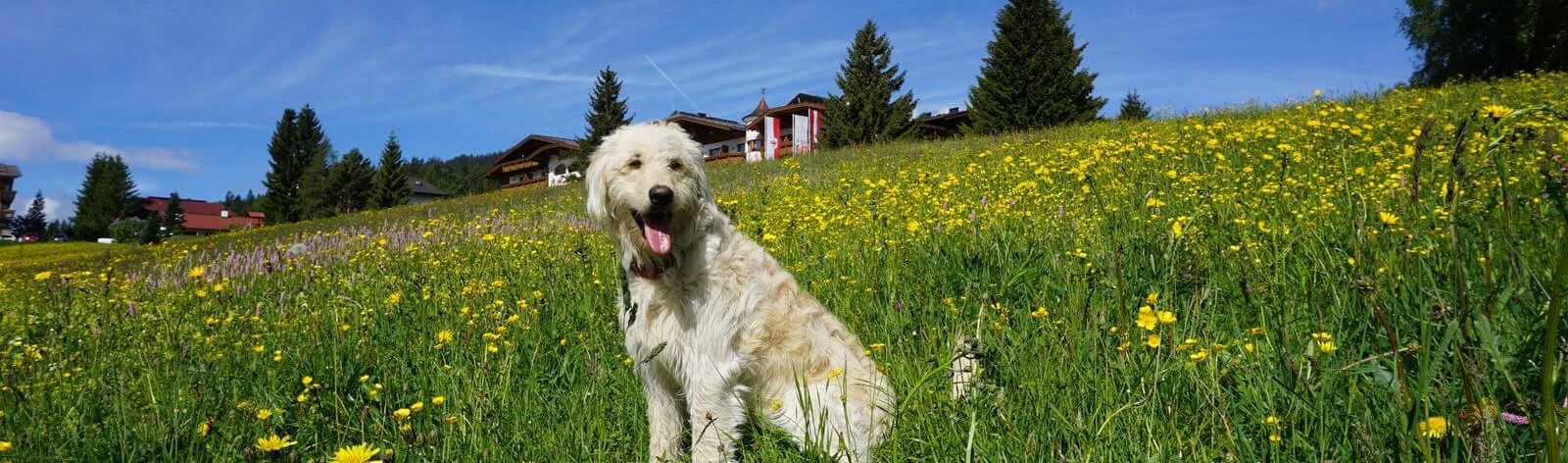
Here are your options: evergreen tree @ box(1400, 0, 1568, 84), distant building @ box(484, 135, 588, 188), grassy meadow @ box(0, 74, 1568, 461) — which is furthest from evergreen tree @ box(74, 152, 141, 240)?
evergreen tree @ box(1400, 0, 1568, 84)

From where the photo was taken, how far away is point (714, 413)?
305 cm

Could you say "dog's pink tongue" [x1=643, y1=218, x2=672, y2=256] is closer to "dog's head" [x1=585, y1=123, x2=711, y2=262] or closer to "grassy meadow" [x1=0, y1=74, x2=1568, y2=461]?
"dog's head" [x1=585, y1=123, x2=711, y2=262]

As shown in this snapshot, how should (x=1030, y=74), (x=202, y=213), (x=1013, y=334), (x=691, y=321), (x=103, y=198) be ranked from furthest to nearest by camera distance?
(x=202, y=213) < (x=103, y=198) < (x=1030, y=74) < (x=691, y=321) < (x=1013, y=334)

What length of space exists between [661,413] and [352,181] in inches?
2877

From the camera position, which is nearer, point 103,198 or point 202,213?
point 103,198

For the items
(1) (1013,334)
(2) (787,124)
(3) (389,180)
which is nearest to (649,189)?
(1) (1013,334)

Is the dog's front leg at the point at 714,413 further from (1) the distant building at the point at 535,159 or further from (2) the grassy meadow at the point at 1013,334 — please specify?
(1) the distant building at the point at 535,159

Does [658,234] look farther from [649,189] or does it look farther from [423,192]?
[423,192]

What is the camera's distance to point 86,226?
86.9 metres

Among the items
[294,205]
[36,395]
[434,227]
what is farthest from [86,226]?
[36,395]

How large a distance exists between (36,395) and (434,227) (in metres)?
6.66

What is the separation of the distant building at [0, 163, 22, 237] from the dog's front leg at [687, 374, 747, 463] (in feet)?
487

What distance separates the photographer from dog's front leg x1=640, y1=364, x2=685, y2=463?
3170 mm

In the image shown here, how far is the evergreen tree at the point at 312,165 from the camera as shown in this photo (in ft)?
213
